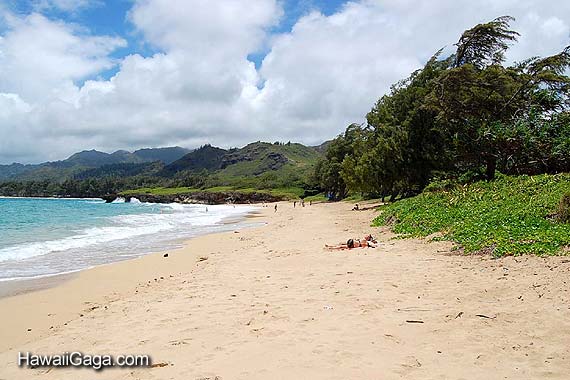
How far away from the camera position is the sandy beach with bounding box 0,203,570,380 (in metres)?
5.06

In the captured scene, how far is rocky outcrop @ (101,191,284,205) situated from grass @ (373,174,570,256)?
10040 centimetres

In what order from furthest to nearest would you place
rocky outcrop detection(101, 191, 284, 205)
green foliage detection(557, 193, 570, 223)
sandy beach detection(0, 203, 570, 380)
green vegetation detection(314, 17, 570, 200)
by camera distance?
rocky outcrop detection(101, 191, 284, 205) < green vegetation detection(314, 17, 570, 200) < green foliage detection(557, 193, 570, 223) < sandy beach detection(0, 203, 570, 380)

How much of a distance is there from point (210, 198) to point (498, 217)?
420 feet

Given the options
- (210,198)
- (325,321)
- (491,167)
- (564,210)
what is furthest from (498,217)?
(210,198)

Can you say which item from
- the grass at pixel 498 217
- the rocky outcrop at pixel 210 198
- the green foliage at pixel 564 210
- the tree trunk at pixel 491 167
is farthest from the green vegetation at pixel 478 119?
the rocky outcrop at pixel 210 198

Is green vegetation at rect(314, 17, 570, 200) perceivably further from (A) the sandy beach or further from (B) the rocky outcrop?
(B) the rocky outcrop

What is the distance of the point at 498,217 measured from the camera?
13961 millimetres

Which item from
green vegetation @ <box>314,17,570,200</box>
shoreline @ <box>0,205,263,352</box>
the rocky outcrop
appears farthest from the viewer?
the rocky outcrop

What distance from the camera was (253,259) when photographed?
15.0 m

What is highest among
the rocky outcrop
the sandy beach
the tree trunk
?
the tree trunk

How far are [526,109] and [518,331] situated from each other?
27.8 m

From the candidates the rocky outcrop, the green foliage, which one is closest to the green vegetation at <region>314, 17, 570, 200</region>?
the green foliage

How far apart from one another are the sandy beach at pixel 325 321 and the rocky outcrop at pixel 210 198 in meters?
109

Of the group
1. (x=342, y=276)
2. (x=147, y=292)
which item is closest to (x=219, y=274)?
(x=147, y=292)
